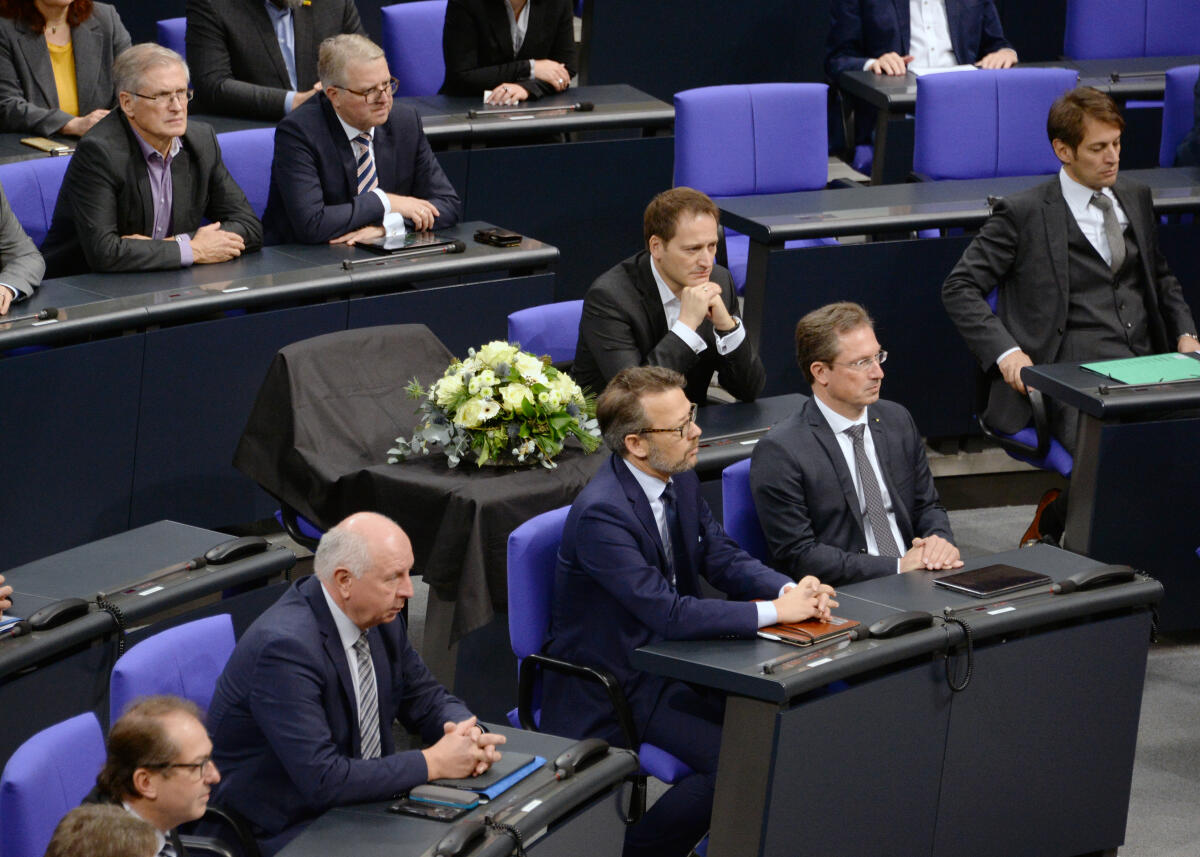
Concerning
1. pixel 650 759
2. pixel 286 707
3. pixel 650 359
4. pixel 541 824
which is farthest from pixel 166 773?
pixel 650 359

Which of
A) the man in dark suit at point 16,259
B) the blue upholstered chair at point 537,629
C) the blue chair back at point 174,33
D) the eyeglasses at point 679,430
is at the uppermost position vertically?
the blue chair back at point 174,33

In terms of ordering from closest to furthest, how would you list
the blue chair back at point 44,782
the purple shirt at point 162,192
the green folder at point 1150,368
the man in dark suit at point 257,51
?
the blue chair back at point 44,782 < the green folder at point 1150,368 < the purple shirt at point 162,192 < the man in dark suit at point 257,51

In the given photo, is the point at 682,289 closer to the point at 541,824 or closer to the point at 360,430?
the point at 360,430

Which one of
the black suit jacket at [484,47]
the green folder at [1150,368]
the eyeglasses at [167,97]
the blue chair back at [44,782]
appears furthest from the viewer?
the black suit jacket at [484,47]

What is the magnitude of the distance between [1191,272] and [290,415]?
3299mm

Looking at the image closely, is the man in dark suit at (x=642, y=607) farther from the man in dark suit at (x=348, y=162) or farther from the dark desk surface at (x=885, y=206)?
the man in dark suit at (x=348, y=162)

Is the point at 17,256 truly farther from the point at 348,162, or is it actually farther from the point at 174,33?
the point at 174,33

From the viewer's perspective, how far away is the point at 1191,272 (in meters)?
6.18

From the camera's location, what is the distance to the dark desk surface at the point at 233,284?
16.1 ft

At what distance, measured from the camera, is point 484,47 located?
6.96 meters

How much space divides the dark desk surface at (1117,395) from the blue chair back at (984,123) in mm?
1749

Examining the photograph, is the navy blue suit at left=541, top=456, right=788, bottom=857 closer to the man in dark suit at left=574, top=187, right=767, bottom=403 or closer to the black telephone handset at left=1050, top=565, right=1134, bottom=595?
the black telephone handset at left=1050, top=565, right=1134, bottom=595

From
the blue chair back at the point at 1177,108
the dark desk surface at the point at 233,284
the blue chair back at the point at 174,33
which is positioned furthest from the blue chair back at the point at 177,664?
the blue chair back at the point at 1177,108

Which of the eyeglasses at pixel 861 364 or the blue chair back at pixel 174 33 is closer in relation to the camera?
the eyeglasses at pixel 861 364
